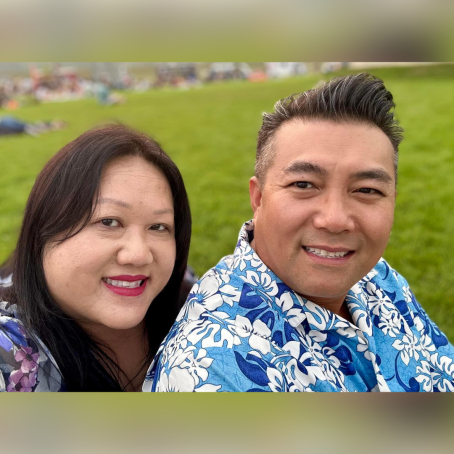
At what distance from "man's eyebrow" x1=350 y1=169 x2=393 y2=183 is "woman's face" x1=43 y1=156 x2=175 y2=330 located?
0.76 meters

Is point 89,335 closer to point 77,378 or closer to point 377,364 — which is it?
point 77,378

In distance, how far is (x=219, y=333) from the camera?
1722 millimetres

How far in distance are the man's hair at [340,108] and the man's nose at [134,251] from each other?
557mm

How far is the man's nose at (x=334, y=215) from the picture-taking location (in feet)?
5.72

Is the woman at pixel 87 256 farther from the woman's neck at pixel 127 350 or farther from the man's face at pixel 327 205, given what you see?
the man's face at pixel 327 205

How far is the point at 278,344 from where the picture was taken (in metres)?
1.79

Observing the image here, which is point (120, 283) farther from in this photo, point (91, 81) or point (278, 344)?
point (91, 81)

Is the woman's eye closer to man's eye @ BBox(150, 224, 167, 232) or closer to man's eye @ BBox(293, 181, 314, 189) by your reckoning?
man's eye @ BBox(150, 224, 167, 232)

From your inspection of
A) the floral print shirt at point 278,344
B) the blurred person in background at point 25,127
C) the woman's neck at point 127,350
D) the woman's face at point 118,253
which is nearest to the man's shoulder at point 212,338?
the floral print shirt at point 278,344

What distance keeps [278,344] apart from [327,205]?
1.77 ft

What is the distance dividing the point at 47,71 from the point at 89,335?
18259mm

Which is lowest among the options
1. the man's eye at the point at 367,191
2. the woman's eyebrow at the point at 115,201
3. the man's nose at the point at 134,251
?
the man's nose at the point at 134,251

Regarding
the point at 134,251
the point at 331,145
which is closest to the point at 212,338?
the point at 134,251

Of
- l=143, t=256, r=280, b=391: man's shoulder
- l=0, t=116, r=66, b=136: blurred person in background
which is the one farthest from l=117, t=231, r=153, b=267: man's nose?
l=0, t=116, r=66, b=136: blurred person in background
